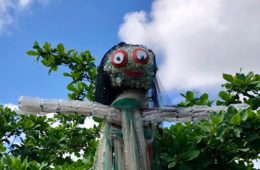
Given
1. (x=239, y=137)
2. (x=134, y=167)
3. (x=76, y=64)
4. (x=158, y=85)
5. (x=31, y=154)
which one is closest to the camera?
(x=134, y=167)

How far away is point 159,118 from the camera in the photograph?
101 inches

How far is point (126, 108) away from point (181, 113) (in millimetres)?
349

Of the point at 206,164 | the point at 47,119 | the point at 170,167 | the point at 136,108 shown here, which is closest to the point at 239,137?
the point at 206,164

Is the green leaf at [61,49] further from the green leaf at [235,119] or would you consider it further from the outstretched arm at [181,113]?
the green leaf at [235,119]

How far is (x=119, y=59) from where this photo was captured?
254 cm

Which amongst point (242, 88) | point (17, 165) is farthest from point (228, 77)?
point (17, 165)

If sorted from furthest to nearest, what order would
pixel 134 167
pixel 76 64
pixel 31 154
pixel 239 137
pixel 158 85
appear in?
pixel 76 64 → pixel 31 154 → pixel 158 85 → pixel 239 137 → pixel 134 167

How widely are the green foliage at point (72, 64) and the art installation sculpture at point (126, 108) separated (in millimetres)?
1046

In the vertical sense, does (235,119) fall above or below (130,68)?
below

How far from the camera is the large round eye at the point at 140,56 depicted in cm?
254

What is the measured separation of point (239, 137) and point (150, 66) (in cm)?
63

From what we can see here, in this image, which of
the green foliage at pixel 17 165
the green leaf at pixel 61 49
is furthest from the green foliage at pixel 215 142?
the green leaf at pixel 61 49

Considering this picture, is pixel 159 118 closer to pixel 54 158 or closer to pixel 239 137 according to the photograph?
pixel 239 137

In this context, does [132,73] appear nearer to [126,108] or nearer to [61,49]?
[126,108]
